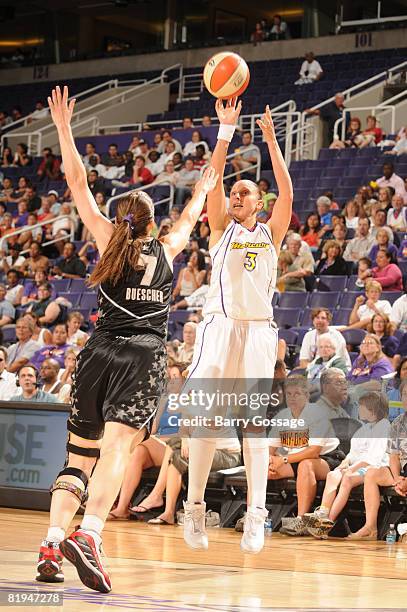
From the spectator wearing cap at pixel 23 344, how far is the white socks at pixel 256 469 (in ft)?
24.5

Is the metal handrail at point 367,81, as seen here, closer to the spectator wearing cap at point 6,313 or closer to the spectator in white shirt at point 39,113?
the spectator wearing cap at point 6,313

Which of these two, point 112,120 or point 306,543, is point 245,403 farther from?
point 112,120

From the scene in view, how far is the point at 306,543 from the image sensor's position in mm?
8312

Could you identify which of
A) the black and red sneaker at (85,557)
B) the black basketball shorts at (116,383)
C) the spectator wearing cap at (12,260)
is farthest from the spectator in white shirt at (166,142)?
the black and red sneaker at (85,557)

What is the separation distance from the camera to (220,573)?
623 cm

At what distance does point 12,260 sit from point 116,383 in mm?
13048

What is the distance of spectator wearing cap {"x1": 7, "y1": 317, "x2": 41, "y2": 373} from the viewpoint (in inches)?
542

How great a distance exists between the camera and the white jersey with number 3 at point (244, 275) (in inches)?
258

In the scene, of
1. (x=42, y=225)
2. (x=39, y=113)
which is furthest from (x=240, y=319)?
(x=39, y=113)

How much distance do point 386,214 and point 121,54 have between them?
1577 cm

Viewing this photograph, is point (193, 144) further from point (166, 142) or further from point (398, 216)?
point (398, 216)

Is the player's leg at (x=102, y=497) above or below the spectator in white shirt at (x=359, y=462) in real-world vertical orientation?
above

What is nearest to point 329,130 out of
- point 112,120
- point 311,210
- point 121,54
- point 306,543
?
point 311,210

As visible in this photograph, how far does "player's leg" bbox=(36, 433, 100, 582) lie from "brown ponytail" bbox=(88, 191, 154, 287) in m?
0.83
